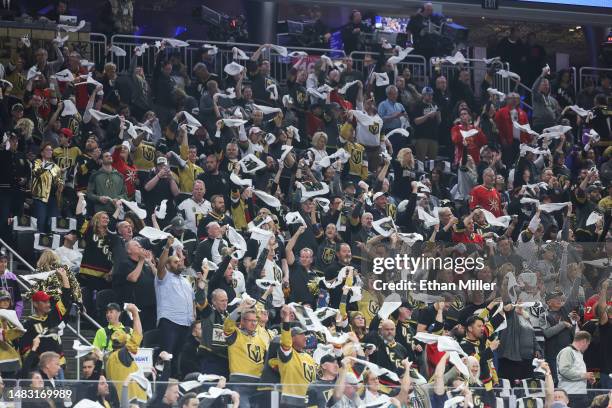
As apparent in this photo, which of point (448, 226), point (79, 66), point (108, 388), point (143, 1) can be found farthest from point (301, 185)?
point (143, 1)

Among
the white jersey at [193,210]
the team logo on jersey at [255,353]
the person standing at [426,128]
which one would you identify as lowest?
the team logo on jersey at [255,353]

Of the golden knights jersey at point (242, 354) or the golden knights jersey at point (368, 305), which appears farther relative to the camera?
the golden knights jersey at point (368, 305)

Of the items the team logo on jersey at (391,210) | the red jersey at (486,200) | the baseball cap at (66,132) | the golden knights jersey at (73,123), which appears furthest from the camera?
the red jersey at (486,200)

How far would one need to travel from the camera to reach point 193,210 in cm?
1602

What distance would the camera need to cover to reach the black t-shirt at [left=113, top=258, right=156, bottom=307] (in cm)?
1419

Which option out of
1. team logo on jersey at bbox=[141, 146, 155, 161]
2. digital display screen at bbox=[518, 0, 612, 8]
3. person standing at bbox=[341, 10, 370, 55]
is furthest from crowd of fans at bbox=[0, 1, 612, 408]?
digital display screen at bbox=[518, 0, 612, 8]

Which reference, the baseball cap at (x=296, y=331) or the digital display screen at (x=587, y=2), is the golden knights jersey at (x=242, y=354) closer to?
the baseball cap at (x=296, y=331)

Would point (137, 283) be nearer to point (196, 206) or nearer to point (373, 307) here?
point (196, 206)

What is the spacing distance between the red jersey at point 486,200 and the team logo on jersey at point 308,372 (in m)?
5.44

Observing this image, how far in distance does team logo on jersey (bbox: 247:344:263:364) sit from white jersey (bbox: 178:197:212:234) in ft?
8.73

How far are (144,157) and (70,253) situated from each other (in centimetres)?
261

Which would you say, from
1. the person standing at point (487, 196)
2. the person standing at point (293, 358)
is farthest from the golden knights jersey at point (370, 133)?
the person standing at point (293, 358)

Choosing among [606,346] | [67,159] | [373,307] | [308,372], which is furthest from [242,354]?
[606,346]

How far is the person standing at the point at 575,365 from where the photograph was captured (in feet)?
48.1
